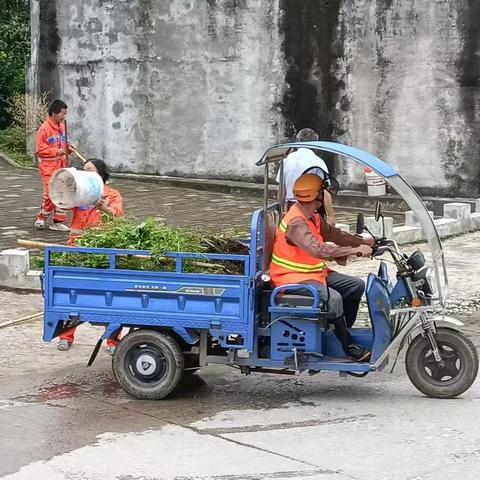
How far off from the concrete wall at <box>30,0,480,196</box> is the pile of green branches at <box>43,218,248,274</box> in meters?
9.22

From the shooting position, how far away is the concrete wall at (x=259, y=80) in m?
15.2

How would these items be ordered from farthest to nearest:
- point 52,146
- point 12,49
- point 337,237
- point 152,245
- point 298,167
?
1. point 12,49
2. point 52,146
3. point 298,167
4. point 337,237
5. point 152,245

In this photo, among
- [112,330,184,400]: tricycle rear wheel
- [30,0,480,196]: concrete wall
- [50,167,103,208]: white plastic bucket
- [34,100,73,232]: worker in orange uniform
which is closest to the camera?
[112,330,184,400]: tricycle rear wheel

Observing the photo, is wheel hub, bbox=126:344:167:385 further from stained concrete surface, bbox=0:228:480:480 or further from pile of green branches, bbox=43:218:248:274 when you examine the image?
pile of green branches, bbox=43:218:248:274

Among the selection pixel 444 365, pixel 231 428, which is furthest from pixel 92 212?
pixel 444 365

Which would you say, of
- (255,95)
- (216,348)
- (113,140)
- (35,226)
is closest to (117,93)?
(113,140)

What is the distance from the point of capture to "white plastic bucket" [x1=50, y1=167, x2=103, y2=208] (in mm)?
7141

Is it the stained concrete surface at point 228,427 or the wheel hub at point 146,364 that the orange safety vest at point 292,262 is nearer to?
the stained concrete surface at point 228,427

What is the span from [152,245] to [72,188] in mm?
1035

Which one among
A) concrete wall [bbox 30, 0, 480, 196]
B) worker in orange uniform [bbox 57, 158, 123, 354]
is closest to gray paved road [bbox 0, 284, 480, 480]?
worker in orange uniform [bbox 57, 158, 123, 354]

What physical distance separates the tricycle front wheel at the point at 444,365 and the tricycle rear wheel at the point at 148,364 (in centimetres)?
153

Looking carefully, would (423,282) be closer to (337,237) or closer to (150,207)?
(337,237)

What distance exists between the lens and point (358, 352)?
248 inches

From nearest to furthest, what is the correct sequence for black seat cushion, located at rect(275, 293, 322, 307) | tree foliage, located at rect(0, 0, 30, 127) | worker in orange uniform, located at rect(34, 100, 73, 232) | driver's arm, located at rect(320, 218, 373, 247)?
black seat cushion, located at rect(275, 293, 322, 307), driver's arm, located at rect(320, 218, 373, 247), worker in orange uniform, located at rect(34, 100, 73, 232), tree foliage, located at rect(0, 0, 30, 127)
